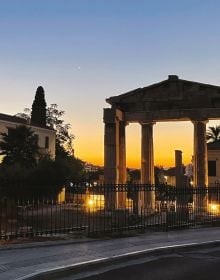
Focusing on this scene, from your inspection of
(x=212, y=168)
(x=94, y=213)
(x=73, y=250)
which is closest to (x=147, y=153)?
(x=94, y=213)

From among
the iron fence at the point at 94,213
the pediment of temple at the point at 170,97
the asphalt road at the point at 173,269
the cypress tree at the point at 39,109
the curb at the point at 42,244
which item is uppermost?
the cypress tree at the point at 39,109

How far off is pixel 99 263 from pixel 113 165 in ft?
71.8

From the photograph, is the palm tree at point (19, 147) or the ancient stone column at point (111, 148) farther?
the palm tree at point (19, 147)

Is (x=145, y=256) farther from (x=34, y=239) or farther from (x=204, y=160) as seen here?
(x=204, y=160)

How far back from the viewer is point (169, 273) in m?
10.8

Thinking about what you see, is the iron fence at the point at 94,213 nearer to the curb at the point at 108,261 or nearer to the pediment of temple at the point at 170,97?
the curb at the point at 108,261

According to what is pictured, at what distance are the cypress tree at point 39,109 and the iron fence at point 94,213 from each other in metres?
49.9

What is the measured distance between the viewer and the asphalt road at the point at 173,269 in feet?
34.0

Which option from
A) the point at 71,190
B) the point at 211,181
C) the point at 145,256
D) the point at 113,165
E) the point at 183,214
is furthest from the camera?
the point at 211,181

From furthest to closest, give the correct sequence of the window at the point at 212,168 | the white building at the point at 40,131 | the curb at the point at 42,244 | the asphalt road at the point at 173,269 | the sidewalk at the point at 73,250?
the window at the point at 212,168, the white building at the point at 40,131, the curb at the point at 42,244, the sidewalk at the point at 73,250, the asphalt road at the point at 173,269

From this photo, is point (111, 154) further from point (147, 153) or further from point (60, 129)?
point (60, 129)

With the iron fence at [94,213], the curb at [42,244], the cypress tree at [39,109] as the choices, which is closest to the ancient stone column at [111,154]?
the iron fence at [94,213]

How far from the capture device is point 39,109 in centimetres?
7494

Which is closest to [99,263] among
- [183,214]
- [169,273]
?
[169,273]
